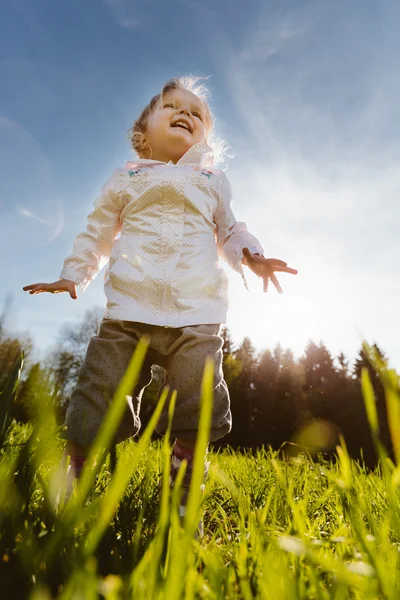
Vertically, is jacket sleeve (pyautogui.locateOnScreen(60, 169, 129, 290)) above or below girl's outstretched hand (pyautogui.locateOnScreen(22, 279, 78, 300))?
above

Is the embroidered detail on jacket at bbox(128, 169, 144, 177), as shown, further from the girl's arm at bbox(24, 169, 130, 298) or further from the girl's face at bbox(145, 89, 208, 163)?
the girl's face at bbox(145, 89, 208, 163)

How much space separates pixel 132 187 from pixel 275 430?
1086 inches

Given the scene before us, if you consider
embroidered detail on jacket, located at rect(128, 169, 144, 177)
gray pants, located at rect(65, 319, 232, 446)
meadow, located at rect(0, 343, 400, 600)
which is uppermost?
embroidered detail on jacket, located at rect(128, 169, 144, 177)

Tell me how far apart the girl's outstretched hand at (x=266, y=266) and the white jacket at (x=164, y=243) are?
6cm

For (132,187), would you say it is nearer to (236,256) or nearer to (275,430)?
(236,256)

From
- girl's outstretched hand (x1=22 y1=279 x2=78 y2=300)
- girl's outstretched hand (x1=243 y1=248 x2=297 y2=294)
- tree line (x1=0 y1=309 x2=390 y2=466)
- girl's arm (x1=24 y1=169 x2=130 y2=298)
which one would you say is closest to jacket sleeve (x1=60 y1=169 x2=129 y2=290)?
girl's arm (x1=24 y1=169 x2=130 y2=298)

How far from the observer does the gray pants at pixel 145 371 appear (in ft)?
6.20

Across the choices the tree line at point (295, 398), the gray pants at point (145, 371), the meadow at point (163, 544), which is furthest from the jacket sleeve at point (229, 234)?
the tree line at point (295, 398)

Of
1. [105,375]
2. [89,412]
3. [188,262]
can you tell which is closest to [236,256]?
[188,262]

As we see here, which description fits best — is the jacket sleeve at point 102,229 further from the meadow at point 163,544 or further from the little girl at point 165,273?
the meadow at point 163,544

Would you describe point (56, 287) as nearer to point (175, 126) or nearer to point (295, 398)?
point (175, 126)

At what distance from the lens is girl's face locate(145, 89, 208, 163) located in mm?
2840

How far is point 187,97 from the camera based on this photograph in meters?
3.00

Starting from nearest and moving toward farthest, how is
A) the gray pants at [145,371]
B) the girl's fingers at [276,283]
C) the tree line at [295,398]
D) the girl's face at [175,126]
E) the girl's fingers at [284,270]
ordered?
the gray pants at [145,371] < the girl's fingers at [284,270] < the girl's fingers at [276,283] < the girl's face at [175,126] < the tree line at [295,398]
